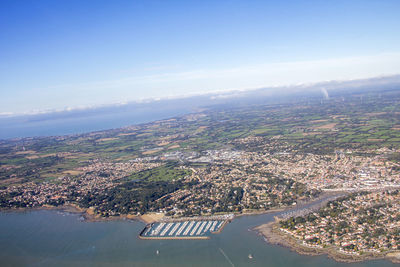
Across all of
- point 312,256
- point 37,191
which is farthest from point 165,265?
point 37,191

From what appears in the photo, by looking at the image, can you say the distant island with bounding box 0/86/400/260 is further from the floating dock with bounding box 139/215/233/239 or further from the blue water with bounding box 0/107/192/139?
the blue water with bounding box 0/107/192/139

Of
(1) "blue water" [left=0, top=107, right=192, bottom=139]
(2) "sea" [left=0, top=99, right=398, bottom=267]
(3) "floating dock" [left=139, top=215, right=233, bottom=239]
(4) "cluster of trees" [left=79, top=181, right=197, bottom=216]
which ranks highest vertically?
(1) "blue water" [left=0, top=107, right=192, bottom=139]

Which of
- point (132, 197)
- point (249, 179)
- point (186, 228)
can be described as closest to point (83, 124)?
point (132, 197)

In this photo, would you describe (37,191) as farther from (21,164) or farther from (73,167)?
(21,164)

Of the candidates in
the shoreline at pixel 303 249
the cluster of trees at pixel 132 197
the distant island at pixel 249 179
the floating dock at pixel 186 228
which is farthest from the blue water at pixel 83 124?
the shoreline at pixel 303 249

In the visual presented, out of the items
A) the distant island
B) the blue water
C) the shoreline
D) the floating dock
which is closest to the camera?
the shoreline

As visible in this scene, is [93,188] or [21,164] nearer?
[93,188]

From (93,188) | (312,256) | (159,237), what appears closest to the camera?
(312,256)

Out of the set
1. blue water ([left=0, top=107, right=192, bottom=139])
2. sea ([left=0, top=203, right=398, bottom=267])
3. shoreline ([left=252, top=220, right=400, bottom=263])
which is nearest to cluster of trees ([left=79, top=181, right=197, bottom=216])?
sea ([left=0, top=203, right=398, bottom=267])
